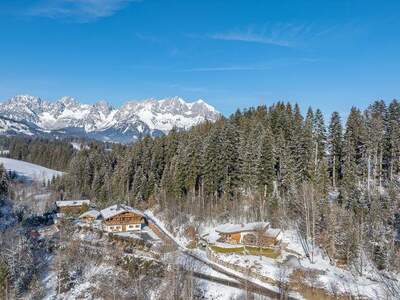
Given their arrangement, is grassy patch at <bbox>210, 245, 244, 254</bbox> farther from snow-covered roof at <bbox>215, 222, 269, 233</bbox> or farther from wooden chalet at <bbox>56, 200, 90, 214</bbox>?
wooden chalet at <bbox>56, 200, 90, 214</bbox>

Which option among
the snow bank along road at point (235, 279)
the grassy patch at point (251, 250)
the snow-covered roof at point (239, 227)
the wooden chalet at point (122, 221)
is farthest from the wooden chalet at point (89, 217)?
the grassy patch at point (251, 250)

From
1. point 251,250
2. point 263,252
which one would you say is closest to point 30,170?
→ point 251,250

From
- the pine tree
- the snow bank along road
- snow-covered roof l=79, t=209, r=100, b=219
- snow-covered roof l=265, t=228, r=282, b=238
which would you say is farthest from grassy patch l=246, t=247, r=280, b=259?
snow-covered roof l=79, t=209, r=100, b=219

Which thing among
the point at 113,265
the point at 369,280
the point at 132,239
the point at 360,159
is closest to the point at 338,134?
the point at 360,159

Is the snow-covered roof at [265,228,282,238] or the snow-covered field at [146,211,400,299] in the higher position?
the snow-covered roof at [265,228,282,238]

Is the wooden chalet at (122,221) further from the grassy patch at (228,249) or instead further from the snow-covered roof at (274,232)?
the snow-covered roof at (274,232)

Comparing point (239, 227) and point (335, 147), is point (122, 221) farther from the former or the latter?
point (335, 147)
